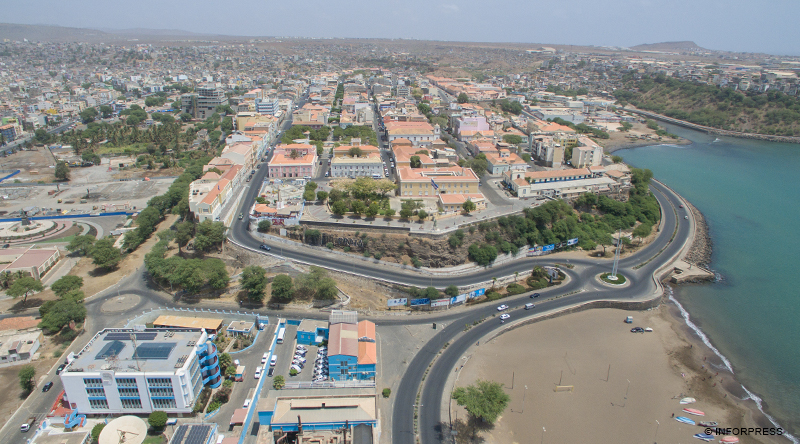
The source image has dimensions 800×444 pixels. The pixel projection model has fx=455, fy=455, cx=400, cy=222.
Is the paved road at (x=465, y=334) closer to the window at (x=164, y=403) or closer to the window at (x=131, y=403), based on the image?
the window at (x=164, y=403)

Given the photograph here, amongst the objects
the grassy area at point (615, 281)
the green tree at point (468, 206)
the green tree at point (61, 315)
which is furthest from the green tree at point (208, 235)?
the grassy area at point (615, 281)

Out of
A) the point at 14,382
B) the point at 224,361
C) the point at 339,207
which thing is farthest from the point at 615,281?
the point at 14,382

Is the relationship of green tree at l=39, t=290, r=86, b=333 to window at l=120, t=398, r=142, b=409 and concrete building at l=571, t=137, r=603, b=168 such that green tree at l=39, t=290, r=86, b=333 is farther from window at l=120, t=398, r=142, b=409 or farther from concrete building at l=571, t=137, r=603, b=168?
concrete building at l=571, t=137, r=603, b=168

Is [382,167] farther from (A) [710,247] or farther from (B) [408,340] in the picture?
(A) [710,247]

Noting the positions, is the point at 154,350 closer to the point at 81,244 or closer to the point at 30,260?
the point at 30,260

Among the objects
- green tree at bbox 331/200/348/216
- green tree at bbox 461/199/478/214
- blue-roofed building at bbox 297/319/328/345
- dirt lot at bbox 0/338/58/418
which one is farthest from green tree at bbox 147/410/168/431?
green tree at bbox 461/199/478/214
